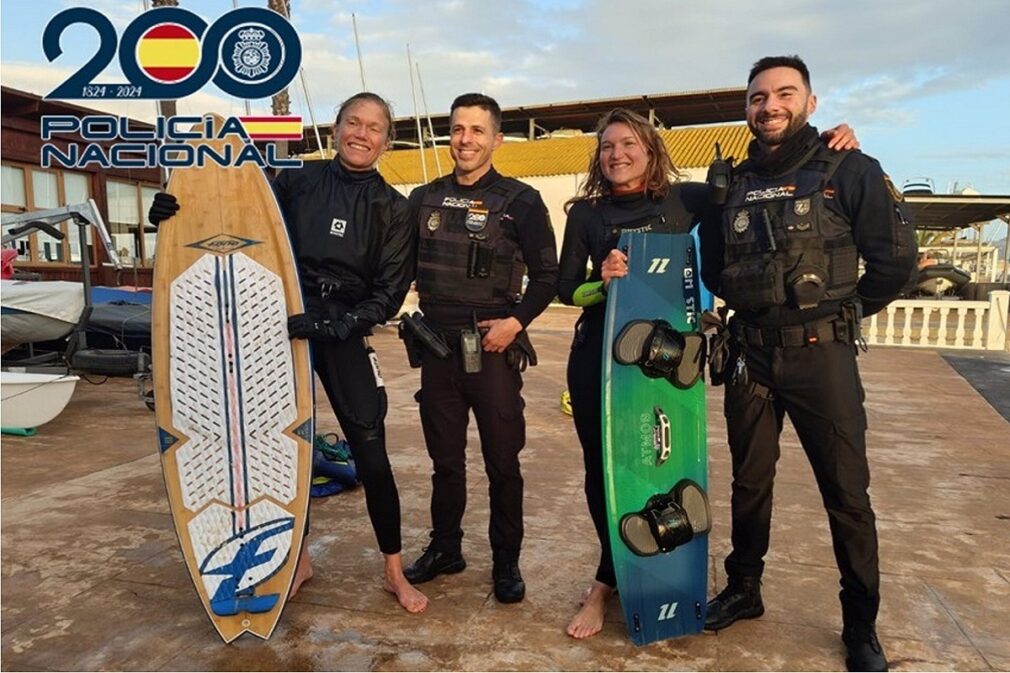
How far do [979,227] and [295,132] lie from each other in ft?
75.0

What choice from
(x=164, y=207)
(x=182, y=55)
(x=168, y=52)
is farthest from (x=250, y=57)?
(x=164, y=207)

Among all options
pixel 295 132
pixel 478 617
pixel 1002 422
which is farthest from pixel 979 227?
pixel 478 617

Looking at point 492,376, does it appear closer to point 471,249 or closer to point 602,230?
point 471,249

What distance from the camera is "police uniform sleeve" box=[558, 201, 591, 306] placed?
282 cm

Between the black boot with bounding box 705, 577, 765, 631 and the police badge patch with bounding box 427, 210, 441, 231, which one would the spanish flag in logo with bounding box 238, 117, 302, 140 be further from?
the black boot with bounding box 705, 577, 765, 631

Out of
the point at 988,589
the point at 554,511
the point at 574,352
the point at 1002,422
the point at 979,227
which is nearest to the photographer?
the point at 574,352

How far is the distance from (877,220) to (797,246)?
0.91ft

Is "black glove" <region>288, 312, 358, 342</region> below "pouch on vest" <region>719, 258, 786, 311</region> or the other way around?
below

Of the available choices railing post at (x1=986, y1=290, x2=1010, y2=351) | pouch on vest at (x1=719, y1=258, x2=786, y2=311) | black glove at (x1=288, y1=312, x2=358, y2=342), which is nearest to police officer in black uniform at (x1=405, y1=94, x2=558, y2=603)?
black glove at (x1=288, y1=312, x2=358, y2=342)

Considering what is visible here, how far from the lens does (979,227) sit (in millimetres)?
23672

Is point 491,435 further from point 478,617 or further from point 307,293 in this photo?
point 307,293

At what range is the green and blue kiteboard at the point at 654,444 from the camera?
Result: 2629 millimetres

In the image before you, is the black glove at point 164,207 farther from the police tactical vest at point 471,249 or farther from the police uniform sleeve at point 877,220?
the police uniform sleeve at point 877,220

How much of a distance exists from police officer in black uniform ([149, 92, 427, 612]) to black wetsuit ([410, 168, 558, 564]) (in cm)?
18
